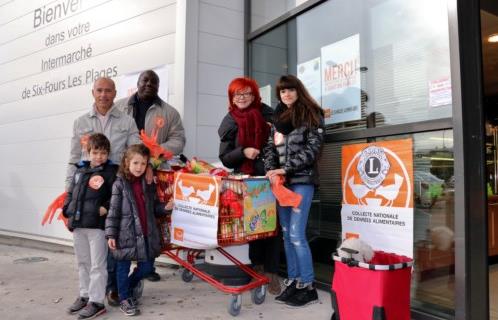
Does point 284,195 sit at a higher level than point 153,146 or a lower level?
lower

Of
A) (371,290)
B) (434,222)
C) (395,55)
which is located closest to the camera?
(371,290)

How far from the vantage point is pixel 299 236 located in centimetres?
346

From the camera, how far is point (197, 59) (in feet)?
16.3

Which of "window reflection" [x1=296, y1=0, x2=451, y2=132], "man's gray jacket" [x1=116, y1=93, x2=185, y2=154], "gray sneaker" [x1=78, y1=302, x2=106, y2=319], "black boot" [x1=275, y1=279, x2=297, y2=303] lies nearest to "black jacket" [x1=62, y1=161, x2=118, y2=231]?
"gray sneaker" [x1=78, y1=302, x2=106, y2=319]

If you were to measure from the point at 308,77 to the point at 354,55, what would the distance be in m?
0.61

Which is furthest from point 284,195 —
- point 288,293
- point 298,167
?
point 288,293

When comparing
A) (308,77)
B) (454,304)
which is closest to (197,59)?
(308,77)

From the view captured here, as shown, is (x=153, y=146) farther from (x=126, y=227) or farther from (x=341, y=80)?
(x=341, y=80)

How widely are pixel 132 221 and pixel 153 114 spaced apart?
1.41m

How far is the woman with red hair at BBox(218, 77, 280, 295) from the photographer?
3.73 m

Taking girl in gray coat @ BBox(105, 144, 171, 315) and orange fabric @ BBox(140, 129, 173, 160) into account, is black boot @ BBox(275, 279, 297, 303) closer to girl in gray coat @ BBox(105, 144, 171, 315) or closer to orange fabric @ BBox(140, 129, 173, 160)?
girl in gray coat @ BBox(105, 144, 171, 315)

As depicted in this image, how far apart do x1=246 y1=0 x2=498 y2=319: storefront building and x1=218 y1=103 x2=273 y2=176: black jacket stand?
0.68 meters

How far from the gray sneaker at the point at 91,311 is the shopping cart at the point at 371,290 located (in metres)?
1.82

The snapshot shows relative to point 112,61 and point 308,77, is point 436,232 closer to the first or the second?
point 308,77
